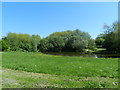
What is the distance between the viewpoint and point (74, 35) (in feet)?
74.9

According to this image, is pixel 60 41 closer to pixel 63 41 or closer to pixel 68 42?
pixel 63 41

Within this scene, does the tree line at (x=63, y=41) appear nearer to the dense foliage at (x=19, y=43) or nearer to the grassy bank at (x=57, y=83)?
the dense foliage at (x=19, y=43)

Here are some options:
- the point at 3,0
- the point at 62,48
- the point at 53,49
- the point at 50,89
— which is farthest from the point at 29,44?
the point at 50,89

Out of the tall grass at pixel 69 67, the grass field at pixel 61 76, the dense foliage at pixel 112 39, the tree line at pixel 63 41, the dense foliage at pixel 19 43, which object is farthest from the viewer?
the tree line at pixel 63 41

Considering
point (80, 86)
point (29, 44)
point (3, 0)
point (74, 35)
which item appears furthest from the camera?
point (74, 35)

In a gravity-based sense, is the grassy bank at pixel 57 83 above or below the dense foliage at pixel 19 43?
below

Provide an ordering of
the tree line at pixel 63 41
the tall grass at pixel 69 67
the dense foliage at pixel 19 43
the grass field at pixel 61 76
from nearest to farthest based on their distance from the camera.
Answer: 1. the grass field at pixel 61 76
2. the tall grass at pixel 69 67
3. the dense foliage at pixel 19 43
4. the tree line at pixel 63 41

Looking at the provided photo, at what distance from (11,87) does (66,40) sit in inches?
839

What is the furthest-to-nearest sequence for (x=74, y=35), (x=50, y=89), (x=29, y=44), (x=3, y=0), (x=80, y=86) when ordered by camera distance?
1. (x=74, y=35)
2. (x=29, y=44)
3. (x=3, y=0)
4. (x=80, y=86)
5. (x=50, y=89)

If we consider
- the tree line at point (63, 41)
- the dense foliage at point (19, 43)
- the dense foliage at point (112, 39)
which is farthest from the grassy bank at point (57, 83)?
the tree line at point (63, 41)

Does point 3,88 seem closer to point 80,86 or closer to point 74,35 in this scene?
point 80,86

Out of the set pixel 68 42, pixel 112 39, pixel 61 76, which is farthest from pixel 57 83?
pixel 68 42

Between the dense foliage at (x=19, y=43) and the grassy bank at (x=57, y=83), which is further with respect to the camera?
the dense foliage at (x=19, y=43)

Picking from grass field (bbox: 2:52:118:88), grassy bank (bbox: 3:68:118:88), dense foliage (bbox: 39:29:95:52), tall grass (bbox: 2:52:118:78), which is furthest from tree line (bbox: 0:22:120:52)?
grassy bank (bbox: 3:68:118:88)
